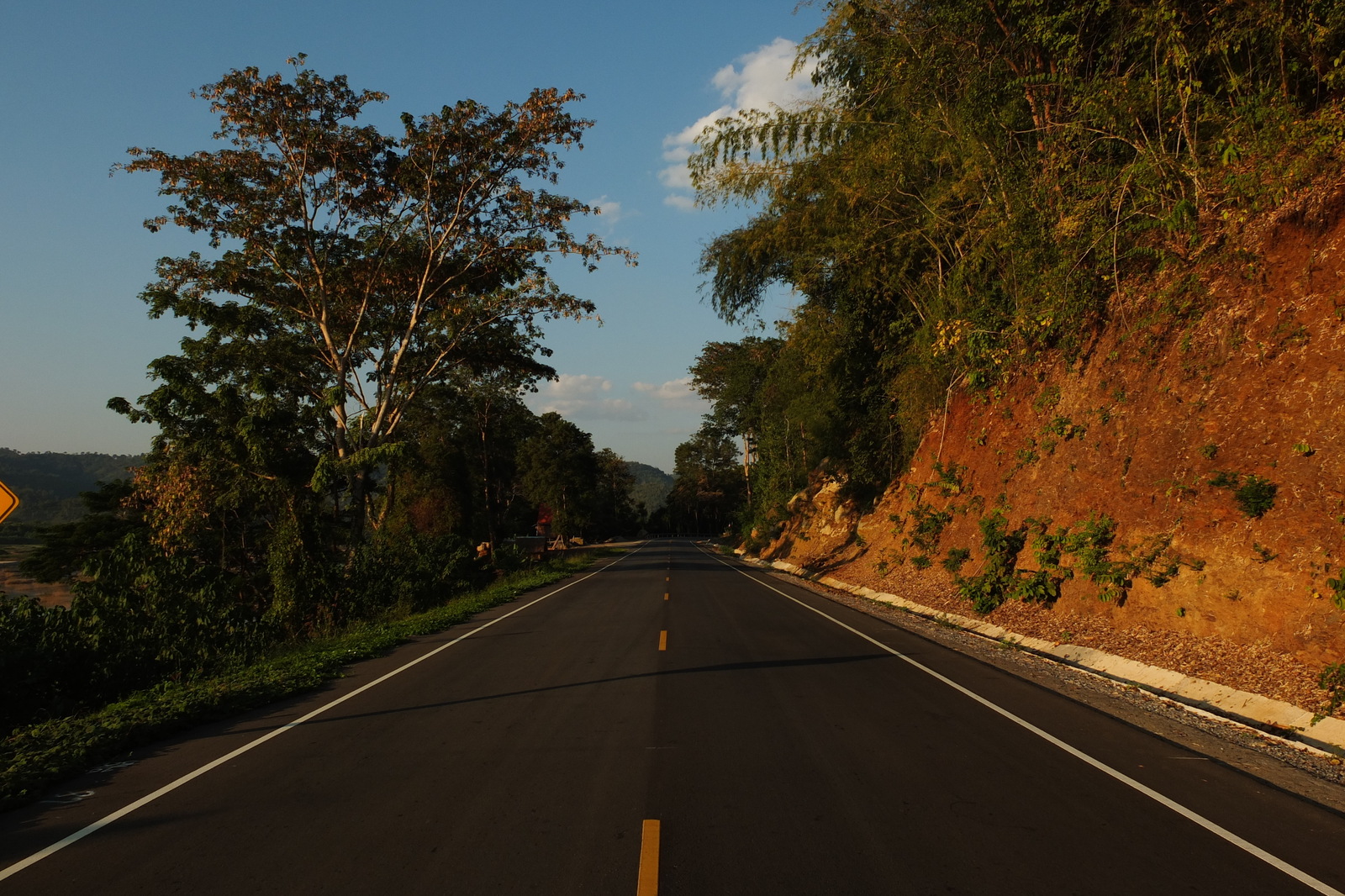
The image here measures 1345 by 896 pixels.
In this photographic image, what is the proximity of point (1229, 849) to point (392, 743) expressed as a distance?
6375 millimetres

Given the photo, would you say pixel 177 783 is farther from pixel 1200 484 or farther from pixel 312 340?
pixel 312 340

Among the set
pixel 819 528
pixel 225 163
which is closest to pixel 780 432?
pixel 819 528

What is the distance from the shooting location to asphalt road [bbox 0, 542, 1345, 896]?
443 centimetres

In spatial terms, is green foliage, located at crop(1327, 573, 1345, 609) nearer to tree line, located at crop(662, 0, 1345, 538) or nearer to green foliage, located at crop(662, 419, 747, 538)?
tree line, located at crop(662, 0, 1345, 538)

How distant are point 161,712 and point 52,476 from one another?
6098 inches

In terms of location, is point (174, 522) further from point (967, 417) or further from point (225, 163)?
point (967, 417)

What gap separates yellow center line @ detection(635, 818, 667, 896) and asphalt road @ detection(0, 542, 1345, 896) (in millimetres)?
26

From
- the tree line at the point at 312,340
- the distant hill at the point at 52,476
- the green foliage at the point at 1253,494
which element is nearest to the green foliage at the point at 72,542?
the tree line at the point at 312,340

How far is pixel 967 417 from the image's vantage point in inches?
965

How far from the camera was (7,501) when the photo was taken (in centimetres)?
679

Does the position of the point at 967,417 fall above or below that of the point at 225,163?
below

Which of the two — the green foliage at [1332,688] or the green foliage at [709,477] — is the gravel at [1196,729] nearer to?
the green foliage at [1332,688]

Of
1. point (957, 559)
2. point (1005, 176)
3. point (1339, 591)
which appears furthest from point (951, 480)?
point (1339, 591)

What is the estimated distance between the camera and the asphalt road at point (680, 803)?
4.43 meters
